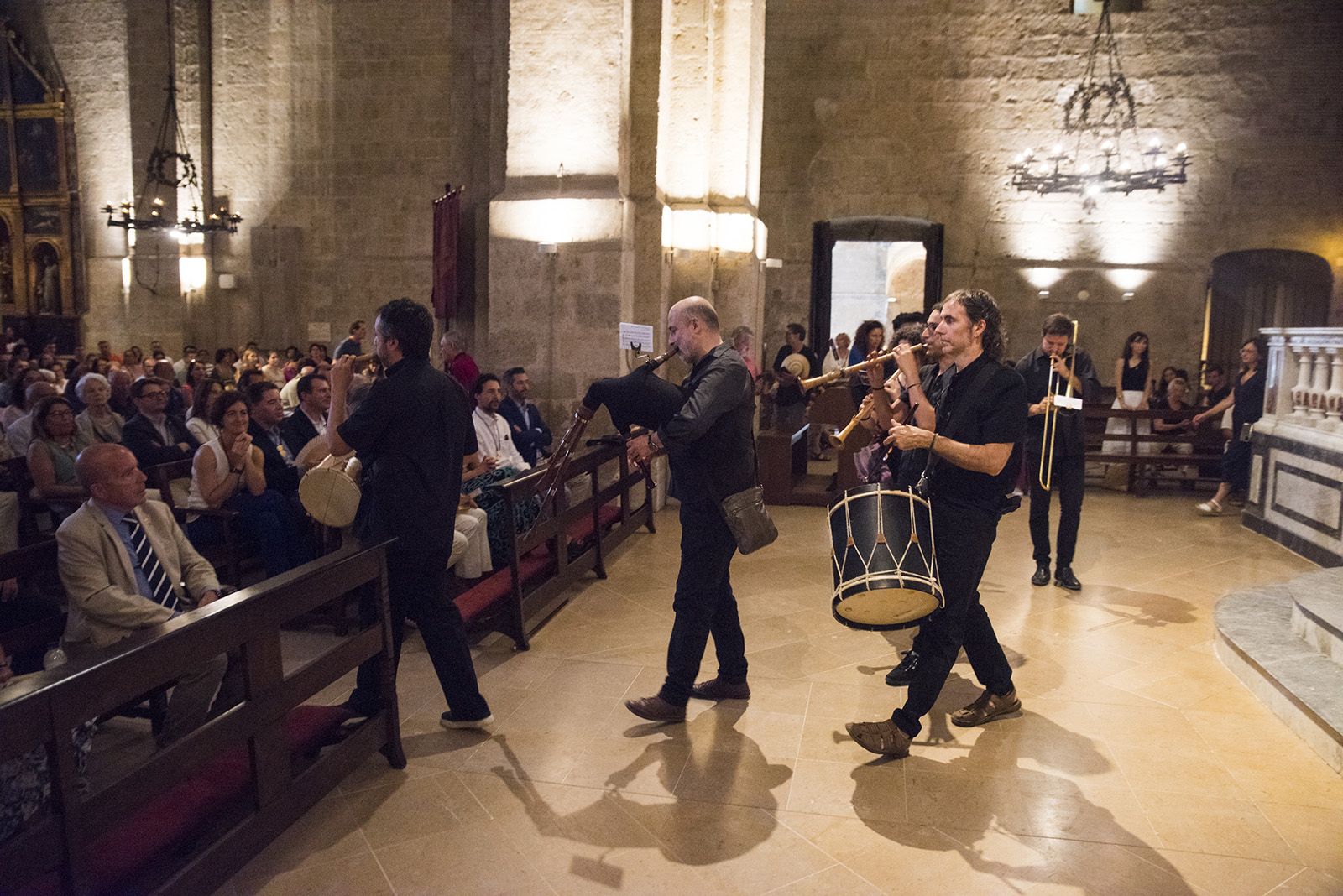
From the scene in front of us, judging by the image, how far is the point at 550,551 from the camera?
5391 mm

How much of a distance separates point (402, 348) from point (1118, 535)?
627cm

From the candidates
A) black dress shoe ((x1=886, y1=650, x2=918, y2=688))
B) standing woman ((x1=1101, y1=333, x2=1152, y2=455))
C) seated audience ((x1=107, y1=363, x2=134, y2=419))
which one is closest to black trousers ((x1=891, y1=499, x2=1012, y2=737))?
black dress shoe ((x1=886, y1=650, x2=918, y2=688))

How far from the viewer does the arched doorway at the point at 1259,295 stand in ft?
41.4

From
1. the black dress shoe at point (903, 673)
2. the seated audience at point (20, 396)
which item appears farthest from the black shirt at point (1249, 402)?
the seated audience at point (20, 396)

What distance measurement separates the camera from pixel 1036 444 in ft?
19.6

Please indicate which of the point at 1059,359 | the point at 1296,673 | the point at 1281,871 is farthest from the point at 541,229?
the point at 1281,871

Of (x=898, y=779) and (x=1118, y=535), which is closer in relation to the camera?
(x=898, y=779)

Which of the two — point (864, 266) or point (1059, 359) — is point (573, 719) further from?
point (864, 266)

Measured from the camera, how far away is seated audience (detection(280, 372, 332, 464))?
5.30 m

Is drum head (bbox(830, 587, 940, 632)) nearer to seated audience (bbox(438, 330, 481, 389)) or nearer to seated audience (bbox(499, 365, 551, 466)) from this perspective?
seated audience (bbox(499, 365, 551, 466))

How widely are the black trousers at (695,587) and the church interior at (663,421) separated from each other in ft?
0.19

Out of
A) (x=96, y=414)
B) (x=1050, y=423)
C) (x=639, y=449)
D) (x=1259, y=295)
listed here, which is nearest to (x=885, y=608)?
(x=639, y=449)

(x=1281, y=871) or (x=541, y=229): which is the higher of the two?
(x=541, y=229)

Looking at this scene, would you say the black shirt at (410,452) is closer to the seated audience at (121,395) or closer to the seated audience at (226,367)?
the seated audience at (121,395)
